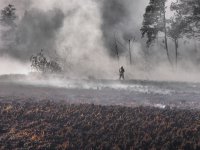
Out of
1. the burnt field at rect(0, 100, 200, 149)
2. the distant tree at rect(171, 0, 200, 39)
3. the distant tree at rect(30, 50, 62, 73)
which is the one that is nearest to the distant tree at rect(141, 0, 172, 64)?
the distant tree at rect(171, 0, 200, 39)

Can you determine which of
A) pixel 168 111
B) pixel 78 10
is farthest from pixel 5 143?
pixel 78 10

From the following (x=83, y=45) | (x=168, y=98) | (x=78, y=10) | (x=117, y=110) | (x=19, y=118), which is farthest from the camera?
(x=78, y=10)

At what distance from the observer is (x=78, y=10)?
80312 mm

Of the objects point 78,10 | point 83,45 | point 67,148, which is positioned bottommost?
point 67,148

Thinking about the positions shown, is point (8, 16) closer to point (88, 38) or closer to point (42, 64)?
point (88, 38)

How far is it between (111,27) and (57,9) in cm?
1412

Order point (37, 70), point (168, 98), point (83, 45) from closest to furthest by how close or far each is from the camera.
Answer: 1. point (168, 98)
2. point (37, 70)
3. point (83, 45)

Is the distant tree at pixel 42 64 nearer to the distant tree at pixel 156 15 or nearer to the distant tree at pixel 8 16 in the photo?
the distant tree at pixel 156 15

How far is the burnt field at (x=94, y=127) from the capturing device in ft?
50.8

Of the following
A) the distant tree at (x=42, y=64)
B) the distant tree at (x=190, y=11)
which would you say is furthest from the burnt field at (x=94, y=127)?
the distant tree at (x=190, y=11)

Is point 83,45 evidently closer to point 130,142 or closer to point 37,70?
point 37,70

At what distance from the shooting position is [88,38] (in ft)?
245

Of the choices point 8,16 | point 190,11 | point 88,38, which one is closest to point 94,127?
point 190,11

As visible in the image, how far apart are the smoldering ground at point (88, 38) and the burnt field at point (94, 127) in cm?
3911
